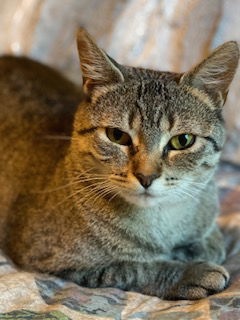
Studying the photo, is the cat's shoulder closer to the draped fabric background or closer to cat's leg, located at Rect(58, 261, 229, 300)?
the draped fabric background

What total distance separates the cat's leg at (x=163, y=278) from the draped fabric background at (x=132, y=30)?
90 centimetres

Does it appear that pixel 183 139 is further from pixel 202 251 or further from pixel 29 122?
pixel 29 122

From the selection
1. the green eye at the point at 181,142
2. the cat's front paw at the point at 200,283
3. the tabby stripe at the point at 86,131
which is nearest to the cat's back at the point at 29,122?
the tabby stripe at the point at 86,131

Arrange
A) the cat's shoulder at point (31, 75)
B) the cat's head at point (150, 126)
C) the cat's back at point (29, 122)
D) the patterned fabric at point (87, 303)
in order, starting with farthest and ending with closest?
the cat's shoulder at point (31, 75) → the cat's back at point (29, 122) → the cat's head at point (150, 126) → the patterned fabric at point (87, 303)

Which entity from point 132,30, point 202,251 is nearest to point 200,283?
point 202,251

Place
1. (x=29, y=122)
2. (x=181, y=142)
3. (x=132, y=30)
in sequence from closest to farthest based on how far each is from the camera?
(x=181, y=142) → (x=29, y=122) → (x=132, y=30)

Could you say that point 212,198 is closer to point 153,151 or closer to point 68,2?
point 153,151

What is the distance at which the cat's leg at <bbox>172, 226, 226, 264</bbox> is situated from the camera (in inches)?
65.3

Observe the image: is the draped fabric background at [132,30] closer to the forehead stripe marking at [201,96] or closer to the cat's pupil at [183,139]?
the forehead stripe marking at [201,96]

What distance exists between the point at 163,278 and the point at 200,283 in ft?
0.37

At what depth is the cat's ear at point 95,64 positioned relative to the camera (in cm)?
145

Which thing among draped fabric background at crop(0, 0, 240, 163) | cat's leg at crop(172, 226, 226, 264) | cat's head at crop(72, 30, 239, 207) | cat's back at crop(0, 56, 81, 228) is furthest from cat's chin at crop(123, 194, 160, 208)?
draped fabric background at crop(0, 0, 240, 163)

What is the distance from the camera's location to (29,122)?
1930mm

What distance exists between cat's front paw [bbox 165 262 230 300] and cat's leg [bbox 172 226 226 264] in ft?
0.60
